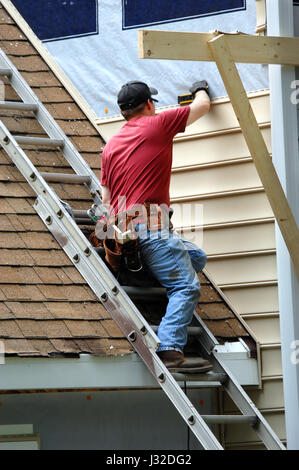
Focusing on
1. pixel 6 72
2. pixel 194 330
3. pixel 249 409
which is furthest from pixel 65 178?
pixel 249 409

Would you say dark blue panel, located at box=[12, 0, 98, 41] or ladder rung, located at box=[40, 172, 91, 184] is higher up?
dark blue panel, located at box=[12, 0, 98, 41]

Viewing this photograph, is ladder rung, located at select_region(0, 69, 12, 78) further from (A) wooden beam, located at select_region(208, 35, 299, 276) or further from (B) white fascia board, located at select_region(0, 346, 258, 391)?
(B) white fascia board, located at select_region(0, 346, 258, 391)

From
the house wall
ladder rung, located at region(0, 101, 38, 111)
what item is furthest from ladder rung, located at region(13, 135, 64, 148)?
the house wall

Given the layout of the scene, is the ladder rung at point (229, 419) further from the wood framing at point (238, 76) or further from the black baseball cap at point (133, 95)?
the black baseball cap at point (133, 95)

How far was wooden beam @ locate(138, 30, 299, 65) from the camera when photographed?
5.61m

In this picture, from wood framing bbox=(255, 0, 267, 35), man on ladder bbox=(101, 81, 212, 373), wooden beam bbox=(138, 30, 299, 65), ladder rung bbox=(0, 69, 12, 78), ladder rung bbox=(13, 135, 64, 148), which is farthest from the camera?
Answer: ladder rung bbox=(0, 69, 12, 78)

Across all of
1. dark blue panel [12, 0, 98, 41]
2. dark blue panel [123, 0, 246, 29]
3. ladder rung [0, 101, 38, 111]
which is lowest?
ladder rung [0, 101, 38, 111]

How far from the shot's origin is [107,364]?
5898 mm

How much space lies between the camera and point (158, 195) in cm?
627

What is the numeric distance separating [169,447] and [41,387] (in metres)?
1.18

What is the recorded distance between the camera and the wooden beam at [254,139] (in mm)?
5723

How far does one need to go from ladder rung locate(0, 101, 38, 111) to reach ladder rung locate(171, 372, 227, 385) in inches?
97.8

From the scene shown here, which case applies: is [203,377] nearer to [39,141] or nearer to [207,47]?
[207,47]

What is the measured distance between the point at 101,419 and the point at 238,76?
2341 mm
